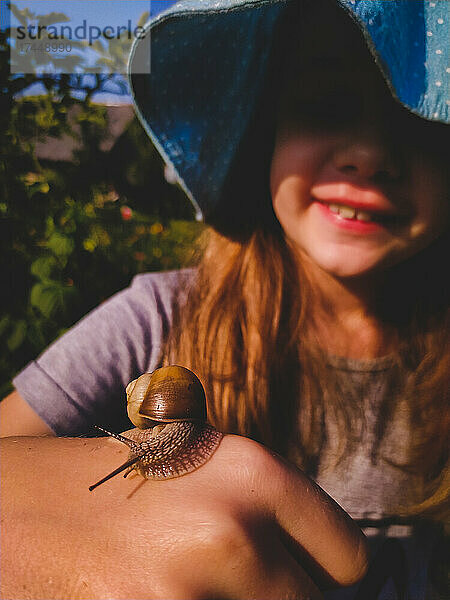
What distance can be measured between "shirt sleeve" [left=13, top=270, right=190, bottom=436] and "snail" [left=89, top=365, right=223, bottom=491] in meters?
0.43

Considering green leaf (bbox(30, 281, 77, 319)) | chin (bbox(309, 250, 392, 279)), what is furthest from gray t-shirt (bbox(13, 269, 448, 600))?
chin (bbox(309, 250, 392, 279))

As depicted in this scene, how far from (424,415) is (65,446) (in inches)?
40.6

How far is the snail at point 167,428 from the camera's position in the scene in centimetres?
63

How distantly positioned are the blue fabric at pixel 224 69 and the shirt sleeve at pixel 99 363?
0.33m

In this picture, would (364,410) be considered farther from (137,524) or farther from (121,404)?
(137,524)

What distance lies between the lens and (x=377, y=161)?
1.05 meters

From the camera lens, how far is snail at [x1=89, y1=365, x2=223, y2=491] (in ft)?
→ 2.06

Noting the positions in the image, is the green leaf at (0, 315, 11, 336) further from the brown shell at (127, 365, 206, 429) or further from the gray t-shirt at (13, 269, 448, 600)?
the brown shell at (127, 365, 206, 429)

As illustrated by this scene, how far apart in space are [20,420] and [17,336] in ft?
1.07

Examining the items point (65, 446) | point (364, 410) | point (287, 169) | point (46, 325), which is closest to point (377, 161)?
point (287, 169)

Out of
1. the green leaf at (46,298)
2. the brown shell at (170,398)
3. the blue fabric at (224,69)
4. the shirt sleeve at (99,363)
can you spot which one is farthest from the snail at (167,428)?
the green leaf at (46,298)

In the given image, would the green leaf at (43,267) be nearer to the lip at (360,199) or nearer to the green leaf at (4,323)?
the green leaf at (4,323)

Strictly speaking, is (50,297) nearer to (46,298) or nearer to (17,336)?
(46,298)

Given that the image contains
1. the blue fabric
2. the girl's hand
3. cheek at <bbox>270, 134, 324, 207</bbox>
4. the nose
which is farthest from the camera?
cheek at <bbox>270, 134, 324, 207</bbox>
